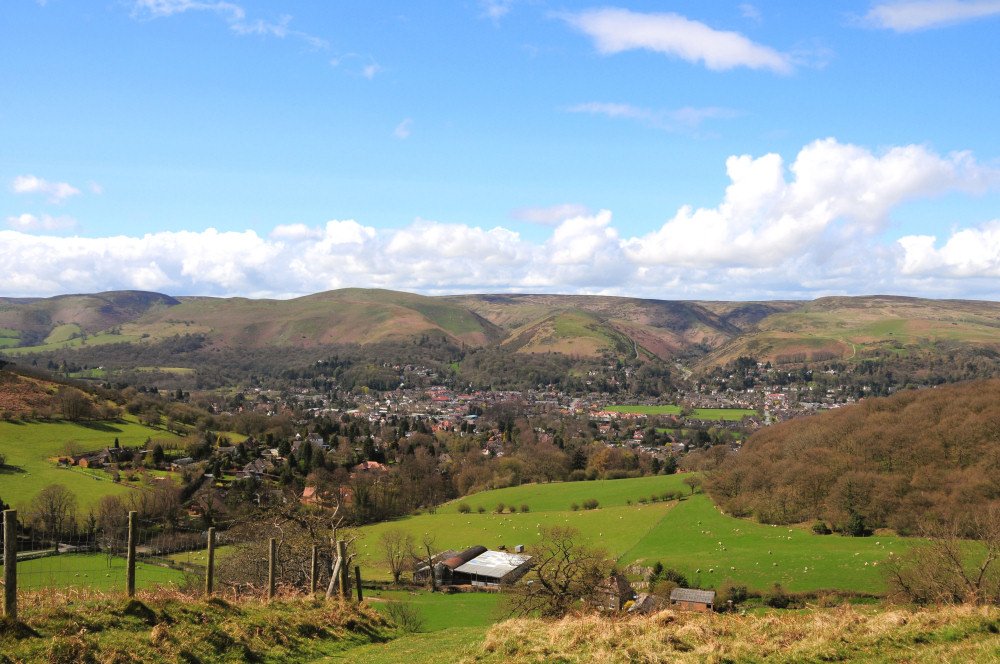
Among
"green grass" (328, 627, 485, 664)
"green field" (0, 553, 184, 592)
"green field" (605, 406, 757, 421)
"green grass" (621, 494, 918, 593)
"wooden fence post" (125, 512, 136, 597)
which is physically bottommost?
"green field" (605, 406, 757, 421)

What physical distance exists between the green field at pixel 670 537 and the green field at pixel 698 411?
77597 millimetres

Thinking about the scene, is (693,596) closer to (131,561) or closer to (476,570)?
(476,570)

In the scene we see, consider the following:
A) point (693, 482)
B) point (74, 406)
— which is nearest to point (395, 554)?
point (693, 482)

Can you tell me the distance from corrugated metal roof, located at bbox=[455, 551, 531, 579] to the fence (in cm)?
1644

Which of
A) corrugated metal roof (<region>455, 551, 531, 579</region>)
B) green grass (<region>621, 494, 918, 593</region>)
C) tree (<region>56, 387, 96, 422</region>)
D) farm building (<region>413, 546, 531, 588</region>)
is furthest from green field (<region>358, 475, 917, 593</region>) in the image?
tree (<region>56, 387, 96, 422</region>)

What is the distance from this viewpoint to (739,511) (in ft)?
183

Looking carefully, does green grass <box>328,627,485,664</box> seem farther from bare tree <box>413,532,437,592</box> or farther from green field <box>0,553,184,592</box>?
bare tree <box>413,532,437,592</box>

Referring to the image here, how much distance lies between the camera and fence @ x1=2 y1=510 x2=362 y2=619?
11.1 metres

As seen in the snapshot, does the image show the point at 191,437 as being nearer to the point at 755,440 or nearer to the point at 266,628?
the point at 755,440

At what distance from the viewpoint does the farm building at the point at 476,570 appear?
45.5 m

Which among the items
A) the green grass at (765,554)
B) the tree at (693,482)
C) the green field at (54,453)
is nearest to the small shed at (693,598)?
the green grass at (765,554)

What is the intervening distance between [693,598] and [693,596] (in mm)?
171

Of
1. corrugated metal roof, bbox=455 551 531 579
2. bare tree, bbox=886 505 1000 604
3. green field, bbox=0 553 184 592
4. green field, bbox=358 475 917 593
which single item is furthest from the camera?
corrugated metal roof, bbox=455 551 531 579

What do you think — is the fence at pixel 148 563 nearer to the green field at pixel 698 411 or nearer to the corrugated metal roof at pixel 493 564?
the corrugated metal roof at pixel 493 564
